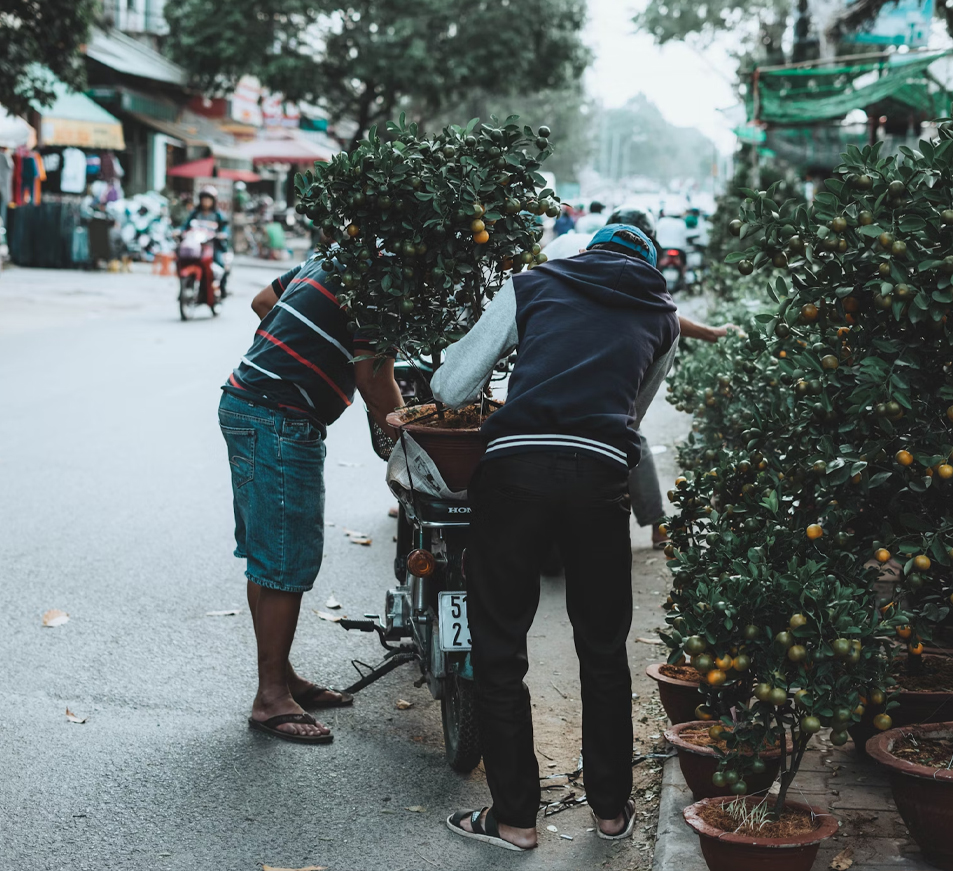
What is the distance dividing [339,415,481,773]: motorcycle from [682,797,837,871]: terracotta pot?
1039 millimetres

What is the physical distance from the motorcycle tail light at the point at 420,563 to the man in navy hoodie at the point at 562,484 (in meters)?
0.48

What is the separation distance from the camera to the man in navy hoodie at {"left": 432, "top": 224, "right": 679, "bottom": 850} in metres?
3.43

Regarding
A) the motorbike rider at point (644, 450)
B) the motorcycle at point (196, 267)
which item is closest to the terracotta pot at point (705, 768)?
the motorbike rider at point (644, 450)

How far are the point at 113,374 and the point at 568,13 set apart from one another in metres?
24.3

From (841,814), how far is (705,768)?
0.43 m

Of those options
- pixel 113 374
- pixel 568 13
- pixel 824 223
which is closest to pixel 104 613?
pixel 824 223

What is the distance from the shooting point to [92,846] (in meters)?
3.59

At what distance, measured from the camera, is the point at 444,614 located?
397 cm

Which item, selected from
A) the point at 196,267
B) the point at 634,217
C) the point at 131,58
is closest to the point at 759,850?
the point at 634,217

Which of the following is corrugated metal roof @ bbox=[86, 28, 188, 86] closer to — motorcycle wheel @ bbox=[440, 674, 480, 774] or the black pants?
motorcycle wheel @ bbox=[440, 674, 480, 774]

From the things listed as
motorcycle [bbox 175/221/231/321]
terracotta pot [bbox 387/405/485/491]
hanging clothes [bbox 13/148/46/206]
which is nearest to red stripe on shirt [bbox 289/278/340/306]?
terracotta pot [bbox 387/405/485/491]

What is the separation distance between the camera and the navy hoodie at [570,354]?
11.2ft

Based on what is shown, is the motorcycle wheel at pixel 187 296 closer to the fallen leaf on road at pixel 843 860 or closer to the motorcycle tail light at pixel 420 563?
the motorcycle tail light at pixel 420 563

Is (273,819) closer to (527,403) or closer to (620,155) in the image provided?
(527,403)
